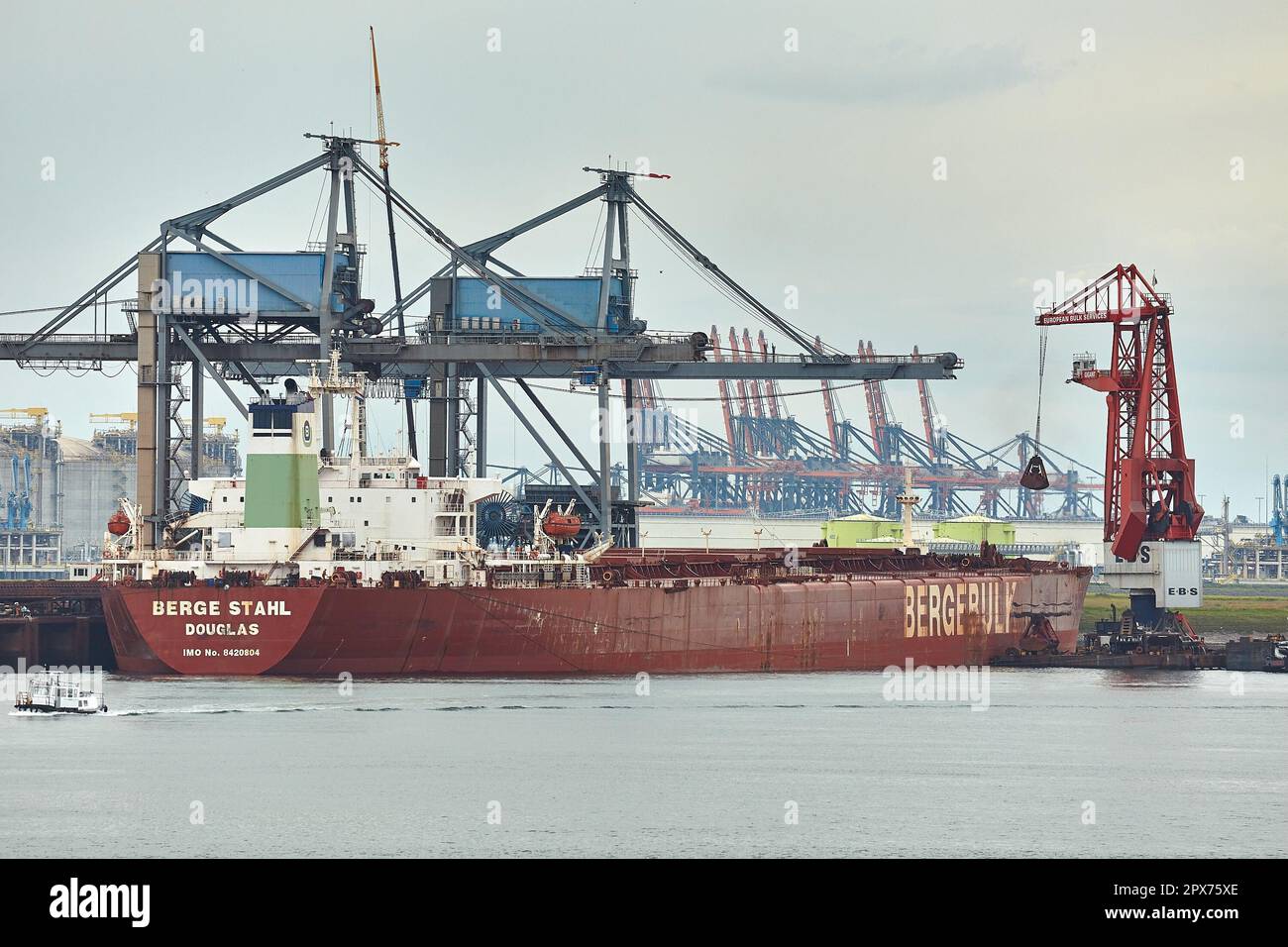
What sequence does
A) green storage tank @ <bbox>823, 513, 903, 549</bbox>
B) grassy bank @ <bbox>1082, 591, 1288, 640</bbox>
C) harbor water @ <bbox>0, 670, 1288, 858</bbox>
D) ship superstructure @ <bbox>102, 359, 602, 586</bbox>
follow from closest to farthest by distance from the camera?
harbor water @ <bbox>0, 670, 1288, 858</bbox> < ship superstructure @ <bbox>102, 359, 602, 586</bbox> < grassy bank @ <bbox>1082, 591, 1288, 640</bbox> < green storage tank @ <bbox>823, 513, 903, 549</bbox>

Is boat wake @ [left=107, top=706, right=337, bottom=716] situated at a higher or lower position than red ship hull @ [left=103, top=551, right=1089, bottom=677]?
lower

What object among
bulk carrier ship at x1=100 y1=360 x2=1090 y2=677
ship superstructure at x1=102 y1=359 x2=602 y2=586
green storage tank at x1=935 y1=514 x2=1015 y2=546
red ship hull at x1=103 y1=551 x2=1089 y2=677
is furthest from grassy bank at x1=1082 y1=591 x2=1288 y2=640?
ship superstructure at x1=102 y1=359 x2=602 y2=586

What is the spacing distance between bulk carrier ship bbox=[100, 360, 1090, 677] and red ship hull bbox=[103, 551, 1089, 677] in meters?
0.05

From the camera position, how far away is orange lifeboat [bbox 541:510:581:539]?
62.9m

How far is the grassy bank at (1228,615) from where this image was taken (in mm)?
96375

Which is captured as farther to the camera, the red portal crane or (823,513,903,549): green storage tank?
(823,513,903,549): green storage tank

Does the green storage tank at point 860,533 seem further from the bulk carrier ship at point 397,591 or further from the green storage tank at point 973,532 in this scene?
the bulk carrier ship at point 397,591

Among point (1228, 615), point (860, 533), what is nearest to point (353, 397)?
point (1228, 615)

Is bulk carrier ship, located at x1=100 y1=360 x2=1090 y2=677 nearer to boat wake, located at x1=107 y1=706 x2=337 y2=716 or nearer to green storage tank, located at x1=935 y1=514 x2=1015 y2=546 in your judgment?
boat wake, located at x1=107 y1=706 x2=337 y2=716

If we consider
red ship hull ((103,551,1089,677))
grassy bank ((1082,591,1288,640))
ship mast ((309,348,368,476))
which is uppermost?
ship mast ((309,348,368,476))

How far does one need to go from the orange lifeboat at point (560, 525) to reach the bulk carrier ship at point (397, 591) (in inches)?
6.0

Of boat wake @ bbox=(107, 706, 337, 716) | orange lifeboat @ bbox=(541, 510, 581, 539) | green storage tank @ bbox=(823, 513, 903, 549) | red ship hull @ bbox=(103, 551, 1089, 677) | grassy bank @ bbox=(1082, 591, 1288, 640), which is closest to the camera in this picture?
boat wake @ bbox=(107, 706, 337, 716)

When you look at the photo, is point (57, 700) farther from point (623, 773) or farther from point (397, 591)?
point (623, 773)
